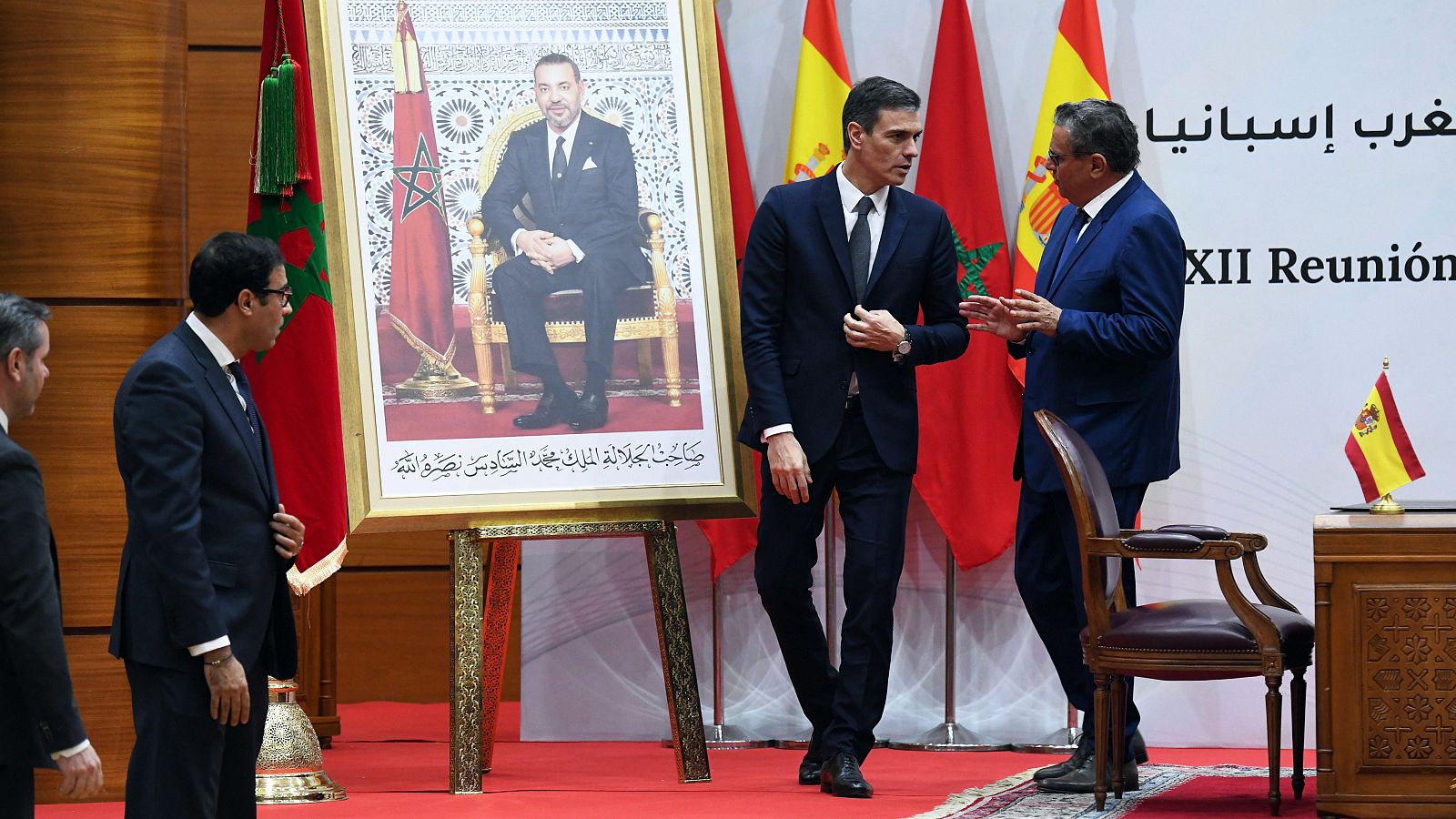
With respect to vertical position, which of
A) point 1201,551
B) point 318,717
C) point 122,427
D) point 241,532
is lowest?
point 318,717

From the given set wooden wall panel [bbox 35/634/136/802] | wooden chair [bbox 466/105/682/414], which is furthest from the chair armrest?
wooden wall panel [bbox 35/634/136/802]

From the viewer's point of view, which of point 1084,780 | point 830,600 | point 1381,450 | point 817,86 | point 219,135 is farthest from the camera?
point 219,135

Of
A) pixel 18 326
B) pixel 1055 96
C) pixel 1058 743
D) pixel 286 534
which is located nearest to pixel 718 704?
pixel 1058 743

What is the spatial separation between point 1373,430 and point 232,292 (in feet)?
8.17

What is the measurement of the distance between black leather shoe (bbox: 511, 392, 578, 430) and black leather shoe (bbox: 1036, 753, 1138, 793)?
1436 mm

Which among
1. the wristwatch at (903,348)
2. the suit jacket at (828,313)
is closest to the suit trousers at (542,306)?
the suit jacket at (828,313)

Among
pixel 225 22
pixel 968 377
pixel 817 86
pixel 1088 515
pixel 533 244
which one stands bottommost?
pixel 1088 515

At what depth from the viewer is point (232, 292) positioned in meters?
2.65

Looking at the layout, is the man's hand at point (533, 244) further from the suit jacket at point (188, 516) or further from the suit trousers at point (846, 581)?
the suit jacket at point (188, 516)

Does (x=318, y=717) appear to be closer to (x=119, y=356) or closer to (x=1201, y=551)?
(x=119, y=356)

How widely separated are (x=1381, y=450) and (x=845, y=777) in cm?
140

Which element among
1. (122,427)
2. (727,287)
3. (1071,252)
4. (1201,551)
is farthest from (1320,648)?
(122,427)

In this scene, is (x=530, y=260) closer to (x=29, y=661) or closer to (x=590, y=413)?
(x=590, y=413)

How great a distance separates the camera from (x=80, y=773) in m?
2.24
